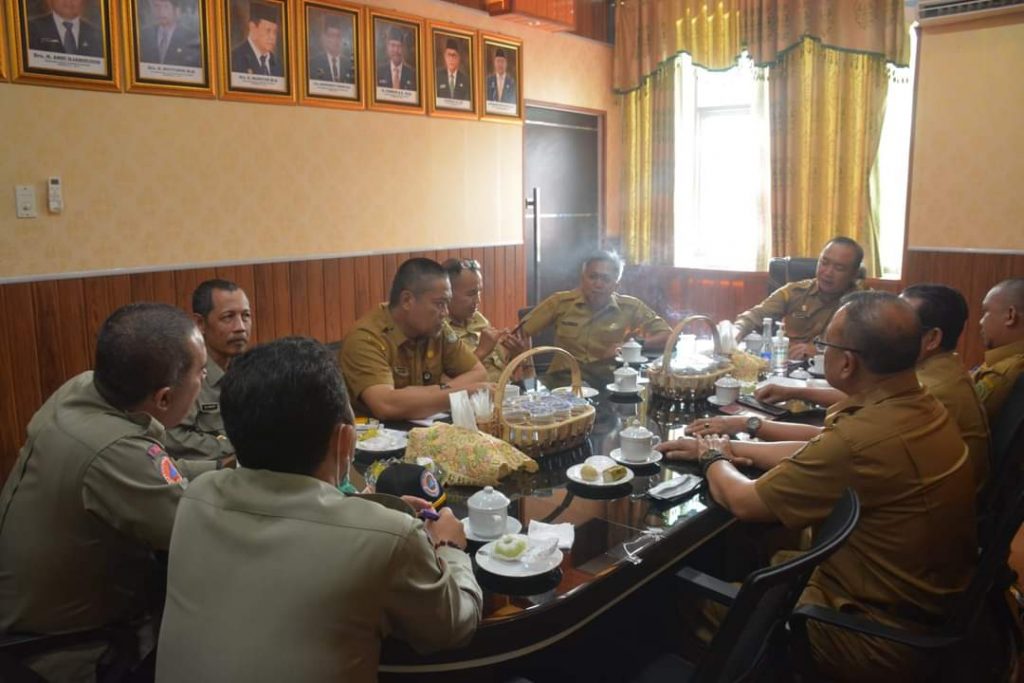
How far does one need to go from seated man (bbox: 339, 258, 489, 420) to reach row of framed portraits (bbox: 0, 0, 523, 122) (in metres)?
1.75

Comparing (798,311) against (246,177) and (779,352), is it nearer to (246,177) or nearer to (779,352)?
(779,352)

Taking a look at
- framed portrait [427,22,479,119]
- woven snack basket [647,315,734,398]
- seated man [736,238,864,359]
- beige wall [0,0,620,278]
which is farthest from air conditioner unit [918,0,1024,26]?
woven snack basket [647,315,734,398]

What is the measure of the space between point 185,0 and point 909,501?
3.59m

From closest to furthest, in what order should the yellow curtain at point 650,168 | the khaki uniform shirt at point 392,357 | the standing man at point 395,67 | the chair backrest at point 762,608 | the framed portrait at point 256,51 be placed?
the chair backrest at point 762,608, the khaki uniform shirt at point 392,357, the framed portrait at point 256,51, the standing man at point 395,67, the yellow curtain at point 650,168

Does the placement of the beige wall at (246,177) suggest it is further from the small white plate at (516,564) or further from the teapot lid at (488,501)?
the small white plate at (516,564)

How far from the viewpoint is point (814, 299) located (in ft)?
12.9

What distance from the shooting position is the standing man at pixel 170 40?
3.49 metres

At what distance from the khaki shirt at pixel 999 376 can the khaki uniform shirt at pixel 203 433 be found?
2.21m

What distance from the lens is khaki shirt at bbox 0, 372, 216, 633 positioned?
142cm

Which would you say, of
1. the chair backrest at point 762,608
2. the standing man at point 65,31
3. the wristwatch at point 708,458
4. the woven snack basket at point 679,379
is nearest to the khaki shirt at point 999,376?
the woven snack basket at point 679,379

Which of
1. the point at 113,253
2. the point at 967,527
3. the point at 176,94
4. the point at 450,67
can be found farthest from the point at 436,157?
the point at 967,527

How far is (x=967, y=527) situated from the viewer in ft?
5.58

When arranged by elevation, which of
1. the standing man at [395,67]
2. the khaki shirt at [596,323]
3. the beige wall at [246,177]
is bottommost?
the khaki shirt at [596,323]

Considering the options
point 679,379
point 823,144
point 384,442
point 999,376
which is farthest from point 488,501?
Answer: point 823,144
